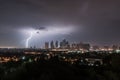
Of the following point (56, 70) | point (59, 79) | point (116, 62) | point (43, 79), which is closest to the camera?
point (43, 79)

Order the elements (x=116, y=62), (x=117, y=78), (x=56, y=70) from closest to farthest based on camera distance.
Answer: (x=56, y=70), (x=117, y=78), (x=116, y=62)

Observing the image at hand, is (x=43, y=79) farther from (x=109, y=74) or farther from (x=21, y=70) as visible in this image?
(x=109, y=74)

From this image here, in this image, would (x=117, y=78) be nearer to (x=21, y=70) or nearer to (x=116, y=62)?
(x=21, y=70)

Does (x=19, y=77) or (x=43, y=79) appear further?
(x=19, y=77)

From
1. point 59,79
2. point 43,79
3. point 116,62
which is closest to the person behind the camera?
point 43,79

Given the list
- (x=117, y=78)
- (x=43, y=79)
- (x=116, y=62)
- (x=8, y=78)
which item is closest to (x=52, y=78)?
(x=43, y=79)

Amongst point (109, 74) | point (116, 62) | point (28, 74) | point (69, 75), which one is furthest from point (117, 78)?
point (116, 62)

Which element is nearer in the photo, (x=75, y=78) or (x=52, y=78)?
(x=52, y=78)

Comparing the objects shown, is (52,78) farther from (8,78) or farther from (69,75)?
(8,78)

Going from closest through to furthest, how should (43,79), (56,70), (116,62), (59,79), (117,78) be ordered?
(43,79) < (59,79) < (56,70) < (117,78) < (116,62)
